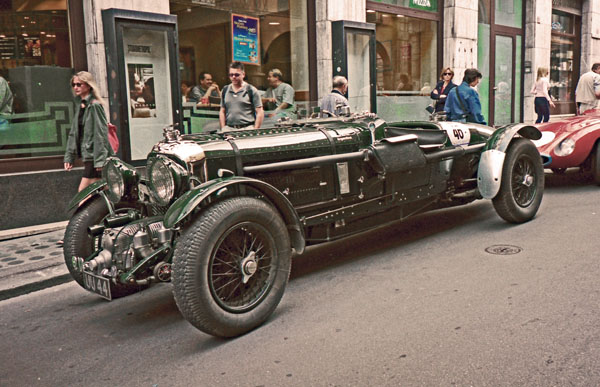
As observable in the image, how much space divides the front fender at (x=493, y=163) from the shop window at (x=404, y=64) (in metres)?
6.42

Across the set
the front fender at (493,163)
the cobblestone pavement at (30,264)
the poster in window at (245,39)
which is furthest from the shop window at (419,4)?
the cobblestone pavement at (30,264)

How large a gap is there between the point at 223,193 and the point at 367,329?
1289mm

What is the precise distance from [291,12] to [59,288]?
24.8 ft

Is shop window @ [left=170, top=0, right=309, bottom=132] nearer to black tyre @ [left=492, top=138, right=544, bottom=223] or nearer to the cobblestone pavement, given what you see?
the cobblestone pavement

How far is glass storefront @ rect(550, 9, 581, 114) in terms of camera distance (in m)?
18.4

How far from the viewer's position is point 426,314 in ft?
12.4

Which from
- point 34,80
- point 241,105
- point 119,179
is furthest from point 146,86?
point 119,179

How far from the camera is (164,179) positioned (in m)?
3.94

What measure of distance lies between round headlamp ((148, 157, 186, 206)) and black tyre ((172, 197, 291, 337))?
0.44 meters

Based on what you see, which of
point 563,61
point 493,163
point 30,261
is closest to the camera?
point 30,261

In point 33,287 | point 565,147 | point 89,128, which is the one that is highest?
point 89,128

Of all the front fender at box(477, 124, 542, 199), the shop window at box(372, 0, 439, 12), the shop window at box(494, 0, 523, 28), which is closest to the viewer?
the front fender at box(477, 124, 542, 199)

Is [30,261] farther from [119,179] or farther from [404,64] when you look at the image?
[404,64]

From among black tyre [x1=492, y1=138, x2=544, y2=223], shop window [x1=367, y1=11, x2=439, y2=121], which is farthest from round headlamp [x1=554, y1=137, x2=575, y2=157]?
shop window [x1=367, y1=11, x2=439, y2=121]
